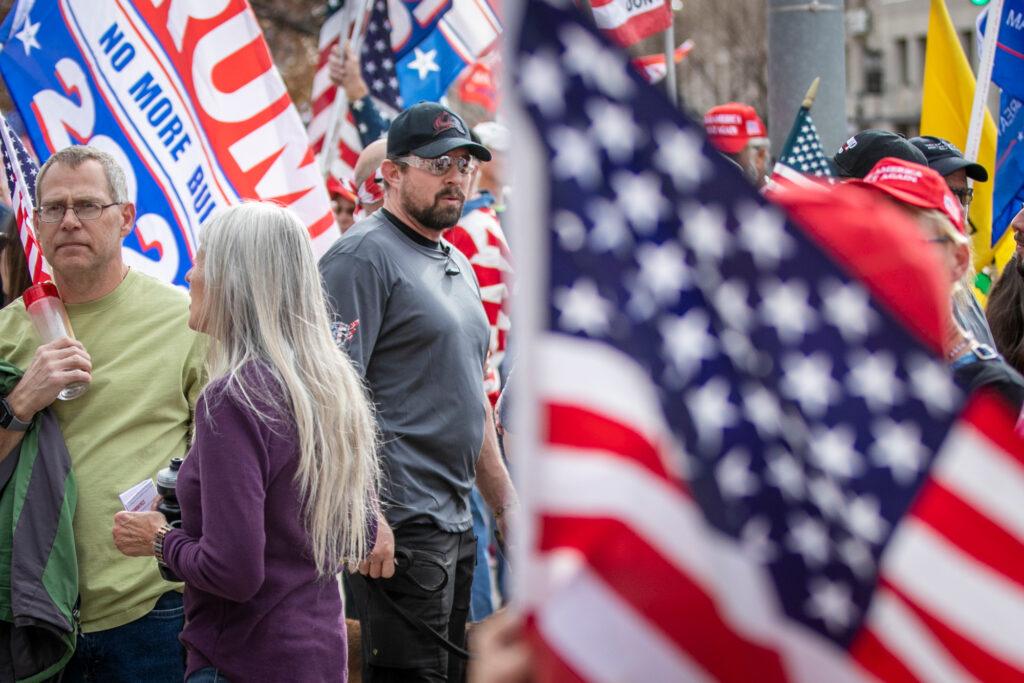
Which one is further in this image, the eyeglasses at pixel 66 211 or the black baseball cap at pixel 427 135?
the black baseball cap at pixel 427 135

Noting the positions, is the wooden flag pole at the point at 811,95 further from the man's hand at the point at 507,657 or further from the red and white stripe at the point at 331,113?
the man's hand at the point at 507,657

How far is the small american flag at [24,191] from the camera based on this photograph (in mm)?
4562

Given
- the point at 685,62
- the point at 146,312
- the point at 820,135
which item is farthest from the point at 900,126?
the point at 146,312

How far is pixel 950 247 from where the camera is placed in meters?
3.01

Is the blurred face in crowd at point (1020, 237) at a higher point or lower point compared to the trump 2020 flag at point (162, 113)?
lower

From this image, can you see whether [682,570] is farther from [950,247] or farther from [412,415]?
[412,415]

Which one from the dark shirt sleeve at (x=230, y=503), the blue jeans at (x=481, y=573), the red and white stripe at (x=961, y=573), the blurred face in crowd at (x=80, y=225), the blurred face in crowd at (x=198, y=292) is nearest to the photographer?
the red and white stripe at (x=961, y=573)

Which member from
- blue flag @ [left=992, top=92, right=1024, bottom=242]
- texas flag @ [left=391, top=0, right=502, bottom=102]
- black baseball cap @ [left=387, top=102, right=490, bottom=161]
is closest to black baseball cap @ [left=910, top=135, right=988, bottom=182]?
black baseball cap @ [left=387, top=102, right=490, bottom=161]

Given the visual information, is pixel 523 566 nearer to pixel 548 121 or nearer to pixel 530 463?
pixel 530 463

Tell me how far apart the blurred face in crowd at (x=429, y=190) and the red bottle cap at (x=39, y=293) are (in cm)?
131

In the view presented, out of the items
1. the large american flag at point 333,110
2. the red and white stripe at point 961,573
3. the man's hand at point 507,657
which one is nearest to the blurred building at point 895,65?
the large american flag at point 333,110

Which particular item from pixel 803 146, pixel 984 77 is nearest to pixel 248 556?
pixel 984 77

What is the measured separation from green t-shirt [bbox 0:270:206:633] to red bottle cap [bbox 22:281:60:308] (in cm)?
11

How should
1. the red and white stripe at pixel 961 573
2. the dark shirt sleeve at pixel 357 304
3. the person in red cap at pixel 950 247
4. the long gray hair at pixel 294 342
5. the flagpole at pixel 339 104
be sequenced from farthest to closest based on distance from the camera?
the flagpole at pixel 339 104 → the dark shirt sleeve at pixel 357 304 → the long gray hair at pixel 294 342 → the person in red cap at pixel 950 247 → the red and white stripe at pixel 961 573
